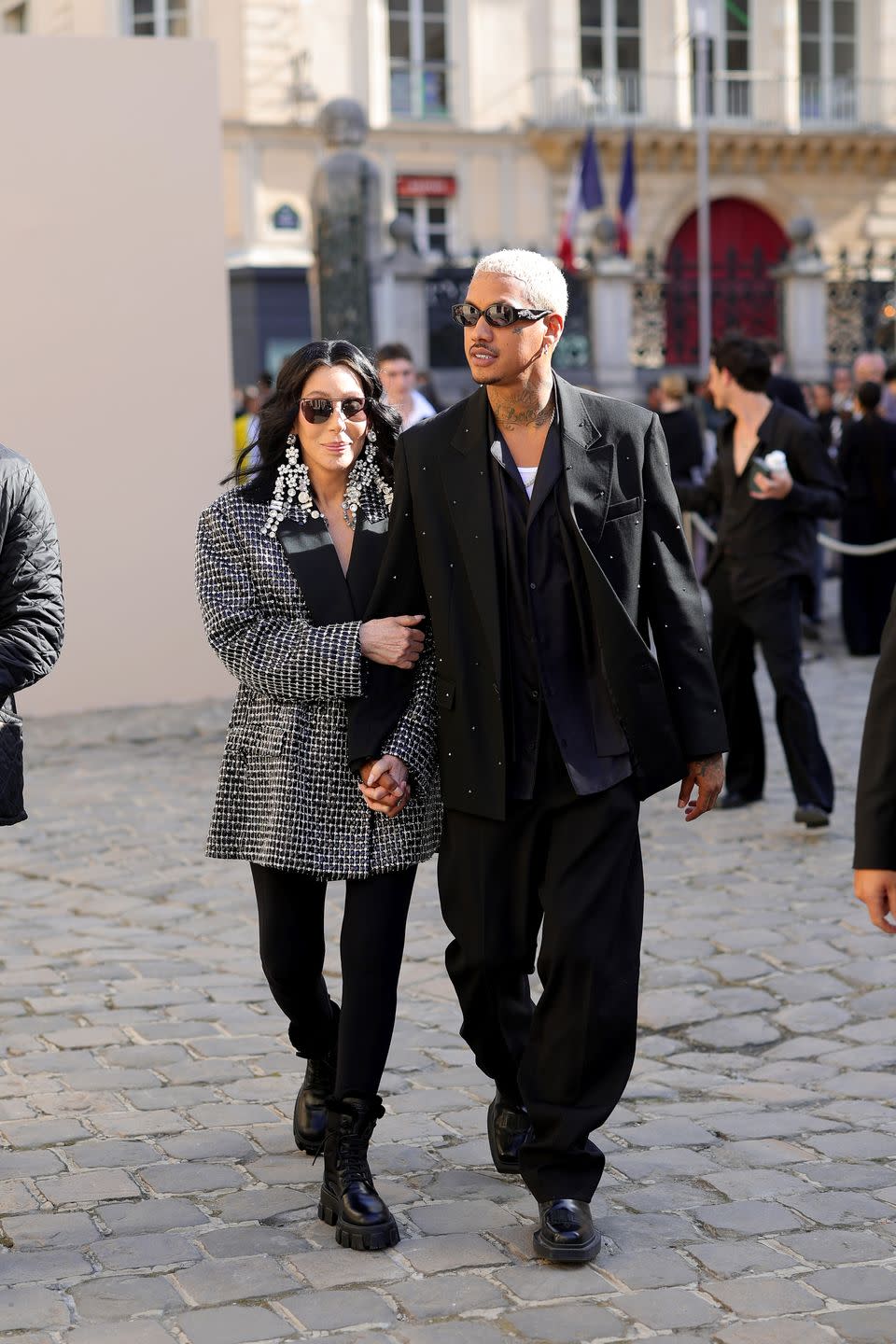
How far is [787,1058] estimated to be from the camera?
5.57m

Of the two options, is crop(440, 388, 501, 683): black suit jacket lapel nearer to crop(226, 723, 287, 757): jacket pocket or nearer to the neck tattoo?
the neck tattoo

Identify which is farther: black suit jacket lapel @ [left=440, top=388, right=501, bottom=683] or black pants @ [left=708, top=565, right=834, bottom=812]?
black pants @ [left=708, top=565, right=834, bottom=812]

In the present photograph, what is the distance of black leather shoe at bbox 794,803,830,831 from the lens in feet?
28.0

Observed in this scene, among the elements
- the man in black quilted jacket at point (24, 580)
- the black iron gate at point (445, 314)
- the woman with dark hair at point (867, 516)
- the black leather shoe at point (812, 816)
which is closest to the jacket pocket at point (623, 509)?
the man in black quilted jacket at point (24, 580)

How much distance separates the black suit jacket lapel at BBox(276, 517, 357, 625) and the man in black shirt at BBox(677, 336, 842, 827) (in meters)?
4.34

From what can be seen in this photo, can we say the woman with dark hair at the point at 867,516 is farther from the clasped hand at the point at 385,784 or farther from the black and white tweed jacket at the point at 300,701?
the clasped hand at the point at 385,784

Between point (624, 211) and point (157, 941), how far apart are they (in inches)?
1088

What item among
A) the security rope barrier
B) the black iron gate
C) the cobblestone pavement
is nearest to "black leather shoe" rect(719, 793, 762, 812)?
the cobblestone pavement

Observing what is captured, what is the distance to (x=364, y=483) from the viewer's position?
4.59 meters

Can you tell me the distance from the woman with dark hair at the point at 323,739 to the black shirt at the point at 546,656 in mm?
271

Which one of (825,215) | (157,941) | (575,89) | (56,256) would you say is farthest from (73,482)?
(825,215)

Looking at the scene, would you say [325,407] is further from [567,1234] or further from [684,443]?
[684,443]

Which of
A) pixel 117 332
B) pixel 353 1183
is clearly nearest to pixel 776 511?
pixel 353 1183

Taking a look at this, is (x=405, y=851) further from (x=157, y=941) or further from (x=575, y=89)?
(x=575, y=89)
